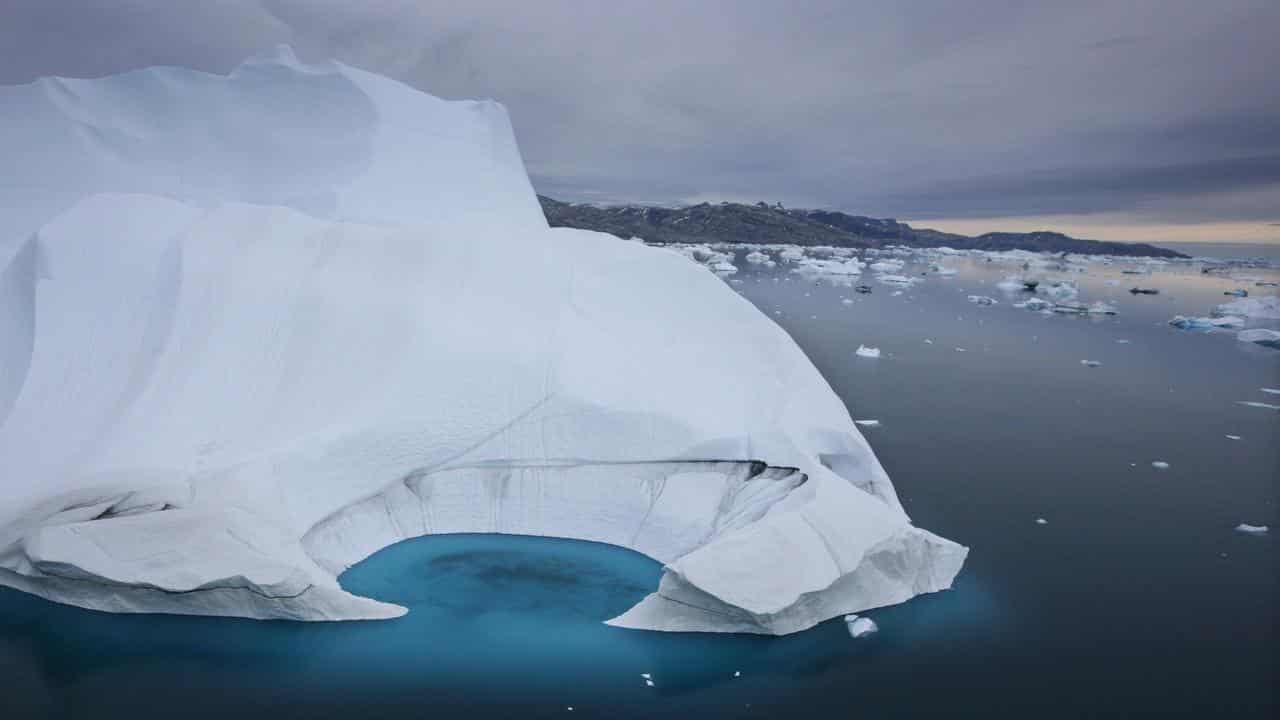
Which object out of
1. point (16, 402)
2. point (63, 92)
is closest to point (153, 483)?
point (16, 402)

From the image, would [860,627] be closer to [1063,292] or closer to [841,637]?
[841,637]

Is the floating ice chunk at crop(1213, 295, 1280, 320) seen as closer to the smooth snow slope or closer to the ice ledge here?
the smooth snow slope

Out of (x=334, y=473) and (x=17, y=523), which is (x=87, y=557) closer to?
(x=17, y=523)

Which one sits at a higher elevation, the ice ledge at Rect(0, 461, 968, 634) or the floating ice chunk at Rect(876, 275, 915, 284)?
the floating ice chunk at Rect(876, 275, 915, 284)

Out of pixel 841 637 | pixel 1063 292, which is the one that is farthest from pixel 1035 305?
pixel 841 637

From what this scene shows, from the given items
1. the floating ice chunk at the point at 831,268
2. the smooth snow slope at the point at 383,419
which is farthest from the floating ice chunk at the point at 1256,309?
the smooth snow slope at the point at 383,419

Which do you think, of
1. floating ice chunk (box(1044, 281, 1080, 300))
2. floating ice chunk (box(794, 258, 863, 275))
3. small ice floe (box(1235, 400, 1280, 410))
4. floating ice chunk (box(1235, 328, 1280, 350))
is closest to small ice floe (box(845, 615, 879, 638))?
small ice floe (box(1235, 400, 1280, 410))

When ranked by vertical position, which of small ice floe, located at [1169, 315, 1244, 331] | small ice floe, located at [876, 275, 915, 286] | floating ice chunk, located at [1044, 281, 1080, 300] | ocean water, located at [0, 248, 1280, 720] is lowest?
ocean water, located at [0, 248, 1280, 720]
